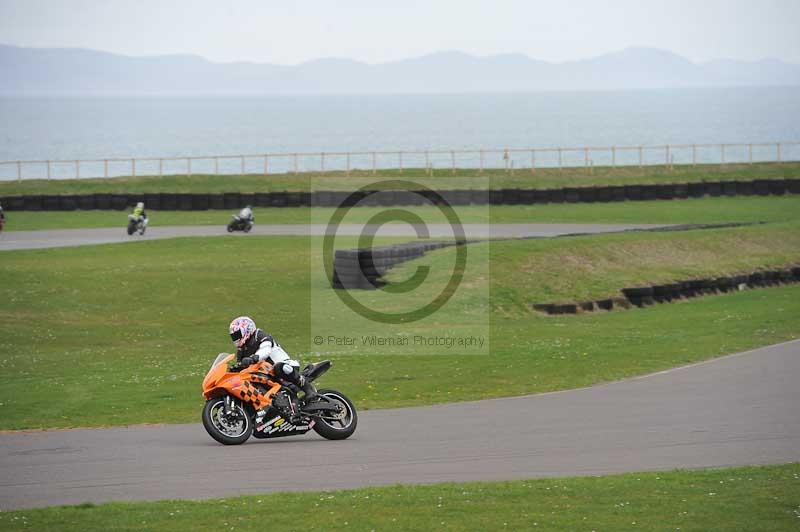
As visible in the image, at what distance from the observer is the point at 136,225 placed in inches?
1795

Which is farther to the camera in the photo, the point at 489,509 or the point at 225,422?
the point at 225,422

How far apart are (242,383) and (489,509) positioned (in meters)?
4.72

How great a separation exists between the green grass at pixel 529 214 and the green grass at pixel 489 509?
38509 mm

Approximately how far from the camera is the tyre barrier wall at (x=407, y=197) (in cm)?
5719

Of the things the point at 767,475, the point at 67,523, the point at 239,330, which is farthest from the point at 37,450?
the point at 767,475

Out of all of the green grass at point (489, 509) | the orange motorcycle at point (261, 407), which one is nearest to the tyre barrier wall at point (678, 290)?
the orange motorcycle at point (261, 407)

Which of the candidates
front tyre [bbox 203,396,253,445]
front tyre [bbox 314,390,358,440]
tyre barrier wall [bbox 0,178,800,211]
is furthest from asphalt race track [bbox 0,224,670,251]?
front tyre [bbox 203,396,253,445]

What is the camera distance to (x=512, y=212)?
180 ft

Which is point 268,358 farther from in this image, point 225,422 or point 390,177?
point 390,177

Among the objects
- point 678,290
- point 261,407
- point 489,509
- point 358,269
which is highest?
point 358,269

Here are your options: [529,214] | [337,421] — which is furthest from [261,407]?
[529,214]

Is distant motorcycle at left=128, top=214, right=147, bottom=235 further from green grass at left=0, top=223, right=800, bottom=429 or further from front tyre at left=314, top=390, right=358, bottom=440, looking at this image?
front tyre at left=314, top=390, right=358, bottom=440

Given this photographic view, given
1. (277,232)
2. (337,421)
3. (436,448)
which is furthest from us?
(277,232)

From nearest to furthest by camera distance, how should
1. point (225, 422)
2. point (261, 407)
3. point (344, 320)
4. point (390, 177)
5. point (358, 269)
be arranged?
point (225, 422) → point (261, 407) → point (344, 320) → point (358, 269) → point (390, 177)
